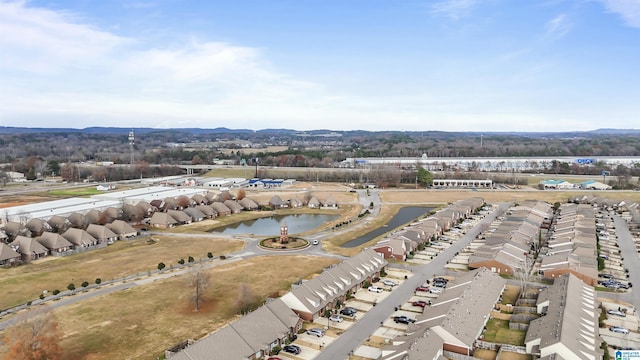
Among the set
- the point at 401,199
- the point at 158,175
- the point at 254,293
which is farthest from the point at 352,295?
the point at 158,175

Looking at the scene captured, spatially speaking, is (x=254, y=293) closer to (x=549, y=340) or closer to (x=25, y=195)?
(x=549, y=340)

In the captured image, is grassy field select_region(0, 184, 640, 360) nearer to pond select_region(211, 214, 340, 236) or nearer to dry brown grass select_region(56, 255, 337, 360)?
dry brown grass select_region(56, 255, 337, 360)

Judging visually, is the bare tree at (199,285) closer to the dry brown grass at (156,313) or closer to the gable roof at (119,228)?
the dry brown grass at (156,313)

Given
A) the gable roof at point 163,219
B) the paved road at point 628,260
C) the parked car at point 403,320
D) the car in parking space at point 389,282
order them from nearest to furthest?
the parked car at point 403,320, the paved road at point 628,260, the car in parking space at point 389,282, the gable roof at point 163,219

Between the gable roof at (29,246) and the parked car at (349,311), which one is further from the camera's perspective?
the gable roof at (29,246)

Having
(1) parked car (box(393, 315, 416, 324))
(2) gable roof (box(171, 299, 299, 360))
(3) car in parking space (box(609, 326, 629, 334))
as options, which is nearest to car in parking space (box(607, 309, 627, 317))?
(3) car in parking space (box(609, 326, 629, 334))

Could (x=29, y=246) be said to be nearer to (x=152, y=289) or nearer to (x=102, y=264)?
(x=102, y=264)

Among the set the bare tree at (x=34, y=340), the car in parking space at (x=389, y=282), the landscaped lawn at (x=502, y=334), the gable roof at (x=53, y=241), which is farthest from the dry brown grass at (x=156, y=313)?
the gable roof at (x=53, y=241)
